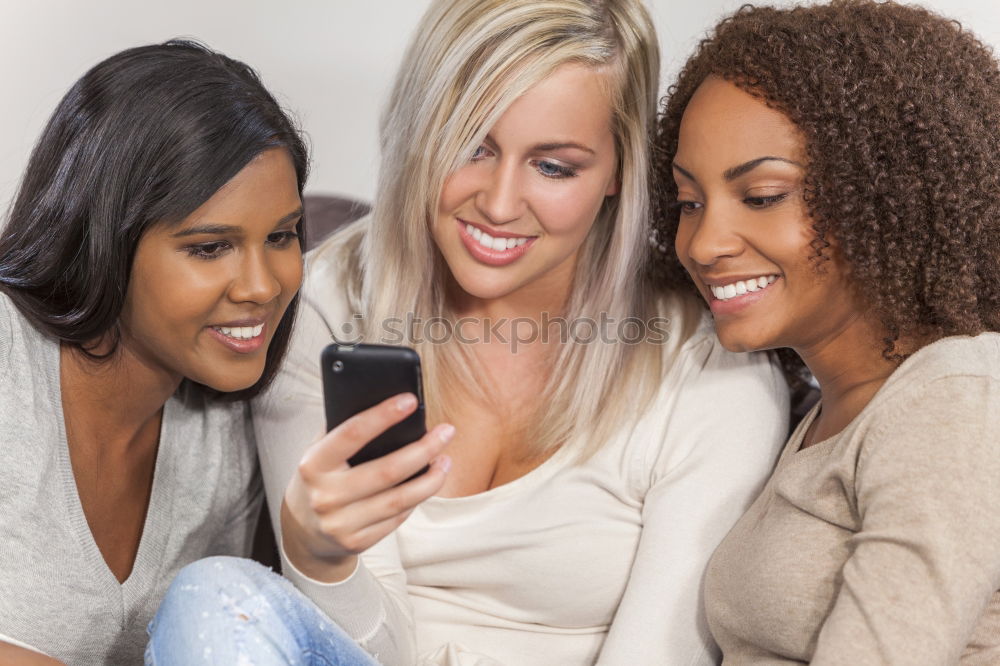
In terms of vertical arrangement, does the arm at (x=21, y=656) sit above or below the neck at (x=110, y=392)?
below

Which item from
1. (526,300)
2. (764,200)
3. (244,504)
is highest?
(764,200)

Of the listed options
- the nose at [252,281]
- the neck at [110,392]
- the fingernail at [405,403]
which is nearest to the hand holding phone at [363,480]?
the fingernail at [405,403]

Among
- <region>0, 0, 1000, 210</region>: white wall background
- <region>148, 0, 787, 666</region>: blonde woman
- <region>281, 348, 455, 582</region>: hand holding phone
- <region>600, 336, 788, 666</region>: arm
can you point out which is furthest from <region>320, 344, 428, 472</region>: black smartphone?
<region>0, 0, 1000, 210</region>: white wall background

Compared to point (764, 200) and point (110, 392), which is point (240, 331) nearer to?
point (110, 392)

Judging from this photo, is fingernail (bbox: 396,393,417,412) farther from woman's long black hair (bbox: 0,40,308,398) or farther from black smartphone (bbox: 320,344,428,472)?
woman's long black hair (bbox: 0,40,308,398)

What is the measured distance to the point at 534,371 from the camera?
1.75 metres

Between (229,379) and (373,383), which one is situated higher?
(373,383)

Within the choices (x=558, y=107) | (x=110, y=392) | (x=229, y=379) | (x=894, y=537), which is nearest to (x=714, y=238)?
(x=558, y=107)

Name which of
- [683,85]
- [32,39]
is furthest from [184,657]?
[32,39]

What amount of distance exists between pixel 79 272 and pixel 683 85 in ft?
2.74

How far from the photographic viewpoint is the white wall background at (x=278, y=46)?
2.64 metres

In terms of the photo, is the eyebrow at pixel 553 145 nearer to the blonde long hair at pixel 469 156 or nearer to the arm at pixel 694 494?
the blonde long hair at pixel 469 156

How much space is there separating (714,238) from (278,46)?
1724 mm

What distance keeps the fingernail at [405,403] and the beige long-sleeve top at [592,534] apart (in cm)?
45
